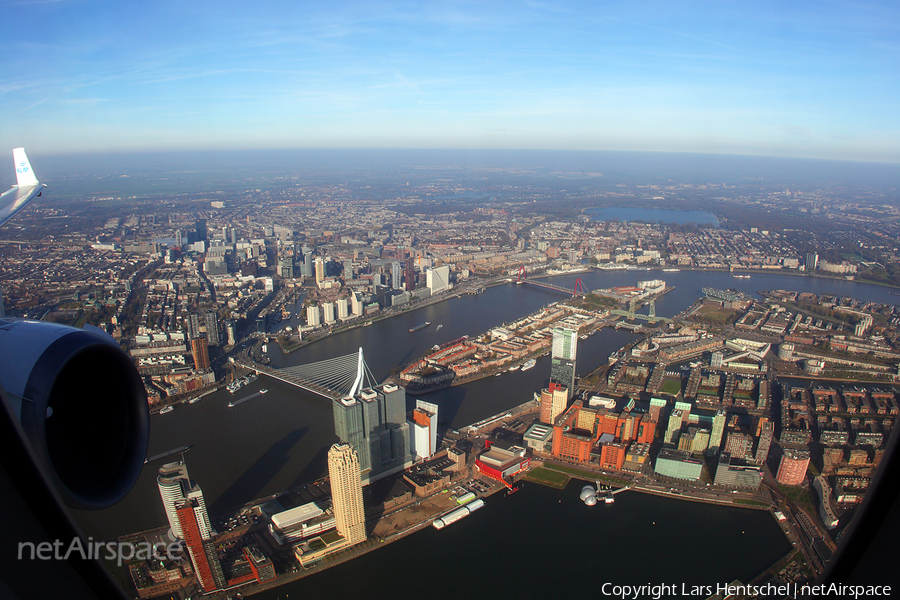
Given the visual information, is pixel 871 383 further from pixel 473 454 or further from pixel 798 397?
pixel 473 454

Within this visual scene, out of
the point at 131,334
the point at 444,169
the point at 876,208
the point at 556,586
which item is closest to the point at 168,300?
the point at 131,334

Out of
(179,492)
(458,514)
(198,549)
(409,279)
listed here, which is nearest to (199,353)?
(179,492)

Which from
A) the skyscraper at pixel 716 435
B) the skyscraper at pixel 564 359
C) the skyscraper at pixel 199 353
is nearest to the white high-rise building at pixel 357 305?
the skyscraper at pixel 199 353

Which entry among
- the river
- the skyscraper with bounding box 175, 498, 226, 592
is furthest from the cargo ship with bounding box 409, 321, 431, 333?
the skyscraper with bounding box 175, 498, 226, 592

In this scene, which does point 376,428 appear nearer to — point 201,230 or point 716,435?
point 716,435

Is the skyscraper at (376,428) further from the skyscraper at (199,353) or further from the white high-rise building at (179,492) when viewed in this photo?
the skyscraper at (199,353)

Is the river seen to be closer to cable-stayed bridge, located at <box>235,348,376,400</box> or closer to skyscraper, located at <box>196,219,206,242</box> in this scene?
cable-stayed bridge, located at <box>235,348,376,400</box>

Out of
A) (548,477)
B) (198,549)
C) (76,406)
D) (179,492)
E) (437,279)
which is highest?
(76,406)
